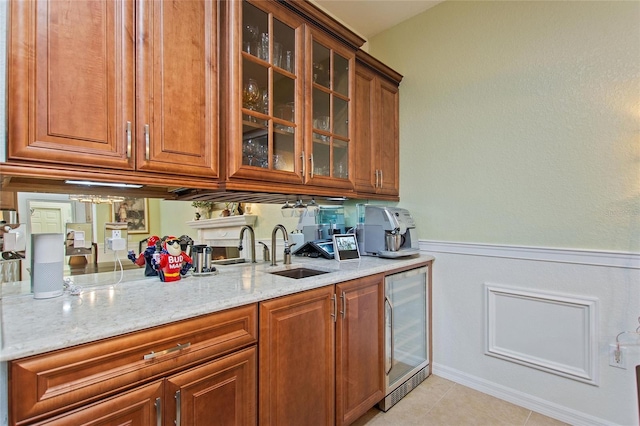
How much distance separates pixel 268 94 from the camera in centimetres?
172

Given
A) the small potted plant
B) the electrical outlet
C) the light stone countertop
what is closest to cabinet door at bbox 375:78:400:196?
the light stone countertop

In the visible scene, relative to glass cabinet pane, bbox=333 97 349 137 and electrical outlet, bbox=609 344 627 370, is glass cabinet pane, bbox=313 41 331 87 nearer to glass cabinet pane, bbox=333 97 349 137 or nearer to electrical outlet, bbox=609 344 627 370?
glass cabinet pane, bbox=333 97 349 137

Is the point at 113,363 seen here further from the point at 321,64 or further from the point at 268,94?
the point at 321,64

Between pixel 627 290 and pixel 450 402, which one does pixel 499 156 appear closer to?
pixel 627 290

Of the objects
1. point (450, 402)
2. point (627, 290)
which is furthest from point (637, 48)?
point (450, 402)

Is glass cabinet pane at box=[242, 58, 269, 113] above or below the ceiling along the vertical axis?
below

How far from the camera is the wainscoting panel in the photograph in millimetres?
1842

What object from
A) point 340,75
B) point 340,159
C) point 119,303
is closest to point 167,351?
point 119,303

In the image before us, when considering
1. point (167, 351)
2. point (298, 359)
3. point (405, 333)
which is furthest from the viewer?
point (405, 333)

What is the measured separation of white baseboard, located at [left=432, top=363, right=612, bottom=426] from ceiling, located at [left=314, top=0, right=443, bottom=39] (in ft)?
9.37

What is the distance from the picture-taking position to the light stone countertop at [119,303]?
2.83 feet

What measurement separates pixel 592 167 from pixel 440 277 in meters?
1.19

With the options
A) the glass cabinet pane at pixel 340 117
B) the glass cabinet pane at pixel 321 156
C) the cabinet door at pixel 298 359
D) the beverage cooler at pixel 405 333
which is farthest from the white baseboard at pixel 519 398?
the glass cabinet pane at pixel 340 117

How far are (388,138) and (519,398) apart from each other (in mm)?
2053
